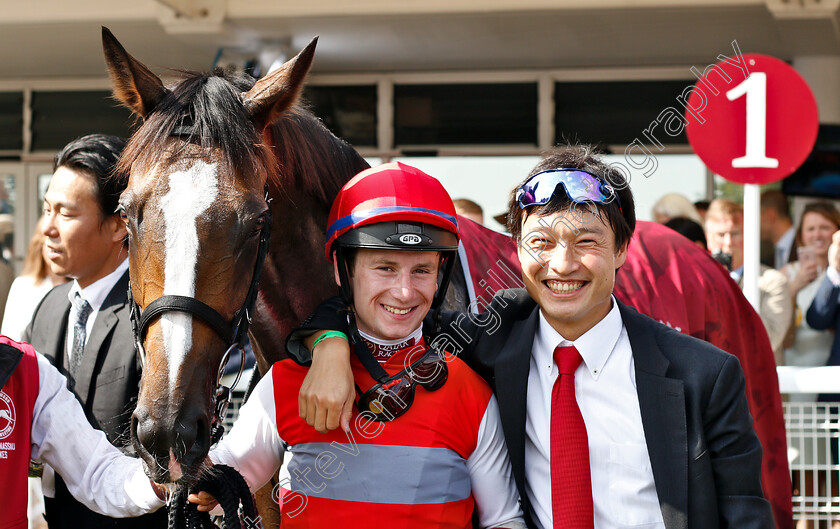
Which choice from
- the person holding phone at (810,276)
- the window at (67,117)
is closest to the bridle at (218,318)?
the person holding phone at (810,276)

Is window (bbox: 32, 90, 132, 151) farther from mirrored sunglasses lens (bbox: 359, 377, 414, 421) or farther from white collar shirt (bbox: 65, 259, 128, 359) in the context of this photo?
mirrored sunglasses lens (bbox: 359, 377, 414, 421)

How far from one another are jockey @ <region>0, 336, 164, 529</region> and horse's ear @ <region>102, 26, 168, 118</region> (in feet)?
2.31

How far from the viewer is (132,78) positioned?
209 cm

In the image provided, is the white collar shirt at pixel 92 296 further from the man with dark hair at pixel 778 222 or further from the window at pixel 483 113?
the window at pixel 483 113

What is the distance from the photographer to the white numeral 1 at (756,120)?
11.2ft

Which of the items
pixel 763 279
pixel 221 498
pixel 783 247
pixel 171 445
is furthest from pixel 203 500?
pixel 783 247

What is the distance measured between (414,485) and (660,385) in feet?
2.04

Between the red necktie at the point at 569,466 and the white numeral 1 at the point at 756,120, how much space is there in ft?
6.51

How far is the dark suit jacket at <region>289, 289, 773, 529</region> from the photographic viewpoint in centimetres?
180

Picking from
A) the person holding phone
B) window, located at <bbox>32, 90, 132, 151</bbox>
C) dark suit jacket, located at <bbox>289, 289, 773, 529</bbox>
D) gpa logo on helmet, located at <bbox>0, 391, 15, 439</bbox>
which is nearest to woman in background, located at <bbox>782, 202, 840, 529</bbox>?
the person holding phone

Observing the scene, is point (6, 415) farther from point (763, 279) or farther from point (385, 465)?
point (763, 279)

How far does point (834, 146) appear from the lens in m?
6.00

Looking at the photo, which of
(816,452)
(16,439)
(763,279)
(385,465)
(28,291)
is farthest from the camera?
(763,279)

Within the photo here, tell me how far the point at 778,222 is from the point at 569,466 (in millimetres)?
5404
